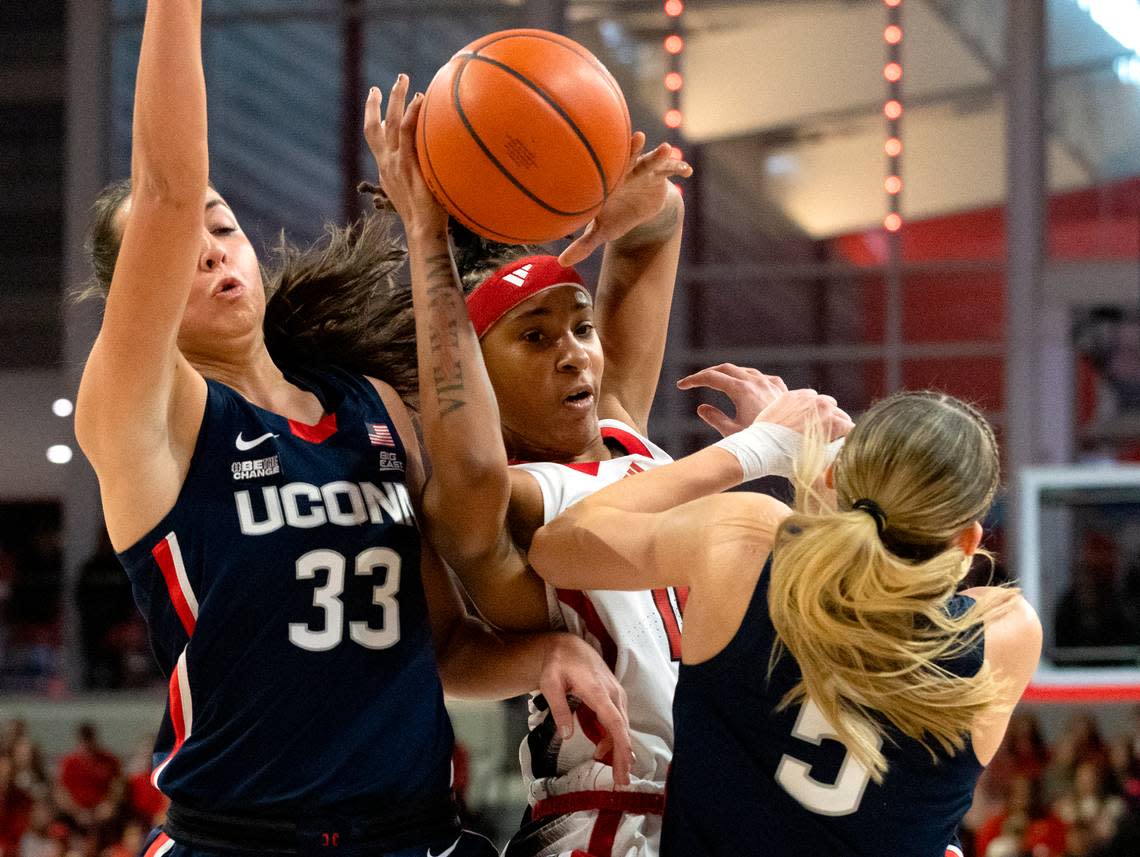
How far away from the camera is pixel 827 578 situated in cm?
188

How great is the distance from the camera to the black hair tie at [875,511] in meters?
1.95

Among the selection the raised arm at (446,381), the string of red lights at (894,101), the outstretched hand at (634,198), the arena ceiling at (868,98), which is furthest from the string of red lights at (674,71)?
the raised arm at (446,381)

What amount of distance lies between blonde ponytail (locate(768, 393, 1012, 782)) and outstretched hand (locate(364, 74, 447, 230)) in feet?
2.34

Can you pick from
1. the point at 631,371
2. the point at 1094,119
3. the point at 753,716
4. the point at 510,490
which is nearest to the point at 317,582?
the point at 510,490

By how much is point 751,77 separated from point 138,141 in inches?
304

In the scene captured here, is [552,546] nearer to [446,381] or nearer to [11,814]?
[446,381]

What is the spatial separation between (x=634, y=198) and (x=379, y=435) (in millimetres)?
569

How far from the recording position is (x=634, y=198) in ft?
8.29

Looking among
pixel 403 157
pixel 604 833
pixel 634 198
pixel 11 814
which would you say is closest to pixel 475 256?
pixel 634 198

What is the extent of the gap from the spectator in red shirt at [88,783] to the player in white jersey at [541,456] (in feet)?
18.2

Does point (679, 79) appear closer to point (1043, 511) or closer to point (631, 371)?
point (1043, 511)

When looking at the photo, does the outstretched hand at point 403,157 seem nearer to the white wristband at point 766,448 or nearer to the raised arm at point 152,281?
the raised arm at point 152,281

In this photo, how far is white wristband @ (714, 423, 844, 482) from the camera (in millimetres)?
2268

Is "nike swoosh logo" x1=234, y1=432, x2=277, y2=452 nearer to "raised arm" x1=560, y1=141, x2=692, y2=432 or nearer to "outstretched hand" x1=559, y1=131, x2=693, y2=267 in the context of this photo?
"outstretched hand" x1=559, y1=131, x2=693, y2=267
